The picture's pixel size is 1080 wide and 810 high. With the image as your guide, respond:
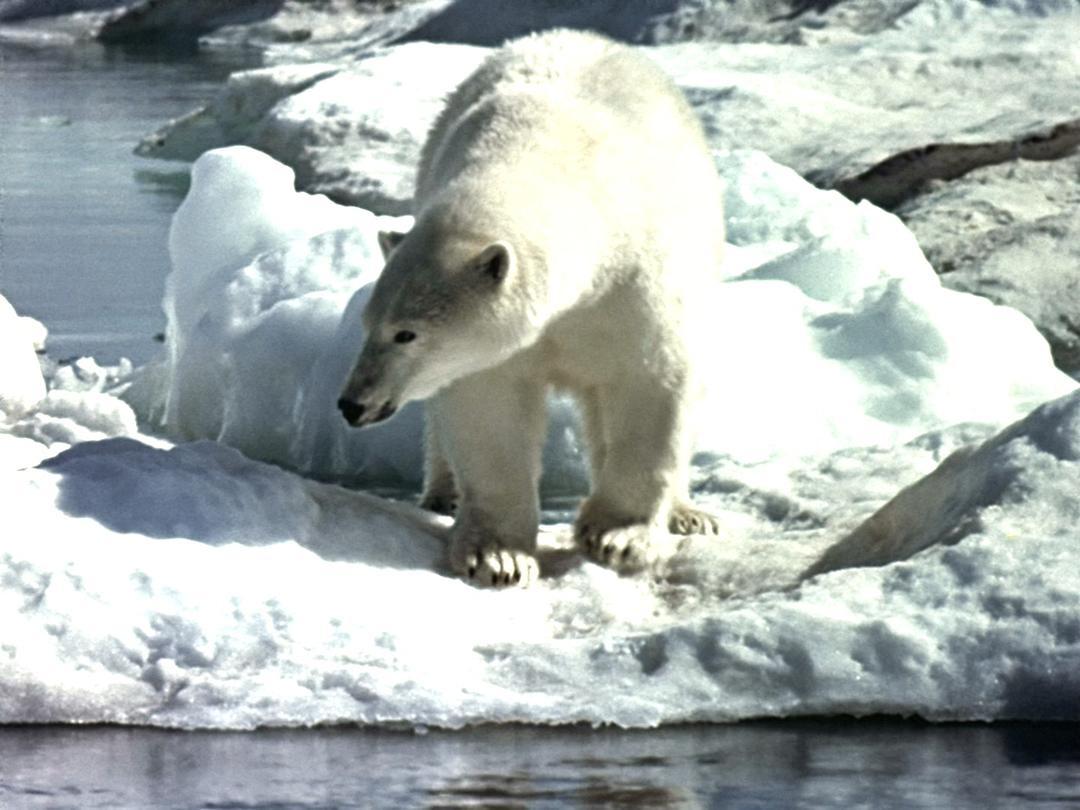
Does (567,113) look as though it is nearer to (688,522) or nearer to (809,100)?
(688,522)

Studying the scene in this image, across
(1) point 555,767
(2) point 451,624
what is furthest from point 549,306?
(1) point 555,767

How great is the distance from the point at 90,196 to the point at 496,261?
8.92 metres

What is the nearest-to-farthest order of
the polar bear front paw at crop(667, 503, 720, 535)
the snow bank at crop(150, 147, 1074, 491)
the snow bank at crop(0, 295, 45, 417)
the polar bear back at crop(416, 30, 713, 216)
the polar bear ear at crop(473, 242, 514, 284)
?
the polar bear ear at crop(473, 242, 514, 284) → the polar bear back at crop(416, 30, 713, 216) → the polar bear front paw at crop(667, 503, 720, 535) → the snow bank at crop(0, 295, 45, 417) → the snow bank at crop(150, 147, 1074, 491)

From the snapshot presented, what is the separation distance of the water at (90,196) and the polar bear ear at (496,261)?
153 inches

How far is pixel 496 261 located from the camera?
211 inches

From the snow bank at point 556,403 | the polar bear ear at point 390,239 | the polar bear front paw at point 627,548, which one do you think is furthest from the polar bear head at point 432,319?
the snow bank at point 556,403

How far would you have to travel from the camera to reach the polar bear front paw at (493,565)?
575 centimetres

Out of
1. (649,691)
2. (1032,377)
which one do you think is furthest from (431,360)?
(1032,377)

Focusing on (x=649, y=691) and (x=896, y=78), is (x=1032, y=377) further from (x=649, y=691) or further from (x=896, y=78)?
(x=896, y=78)

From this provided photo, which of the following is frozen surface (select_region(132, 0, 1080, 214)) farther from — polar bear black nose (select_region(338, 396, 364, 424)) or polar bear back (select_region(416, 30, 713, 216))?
polar bear black nose (select_region(338, 396, 364, 424))

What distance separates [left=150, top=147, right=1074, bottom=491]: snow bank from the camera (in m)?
7.70

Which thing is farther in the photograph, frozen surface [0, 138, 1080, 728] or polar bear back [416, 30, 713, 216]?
polar bear back [416, 30, 713, 216]

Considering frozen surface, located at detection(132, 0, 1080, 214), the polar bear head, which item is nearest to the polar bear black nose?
the polar bear head

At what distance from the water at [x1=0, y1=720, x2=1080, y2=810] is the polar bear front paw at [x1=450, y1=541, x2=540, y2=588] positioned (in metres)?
1.04
